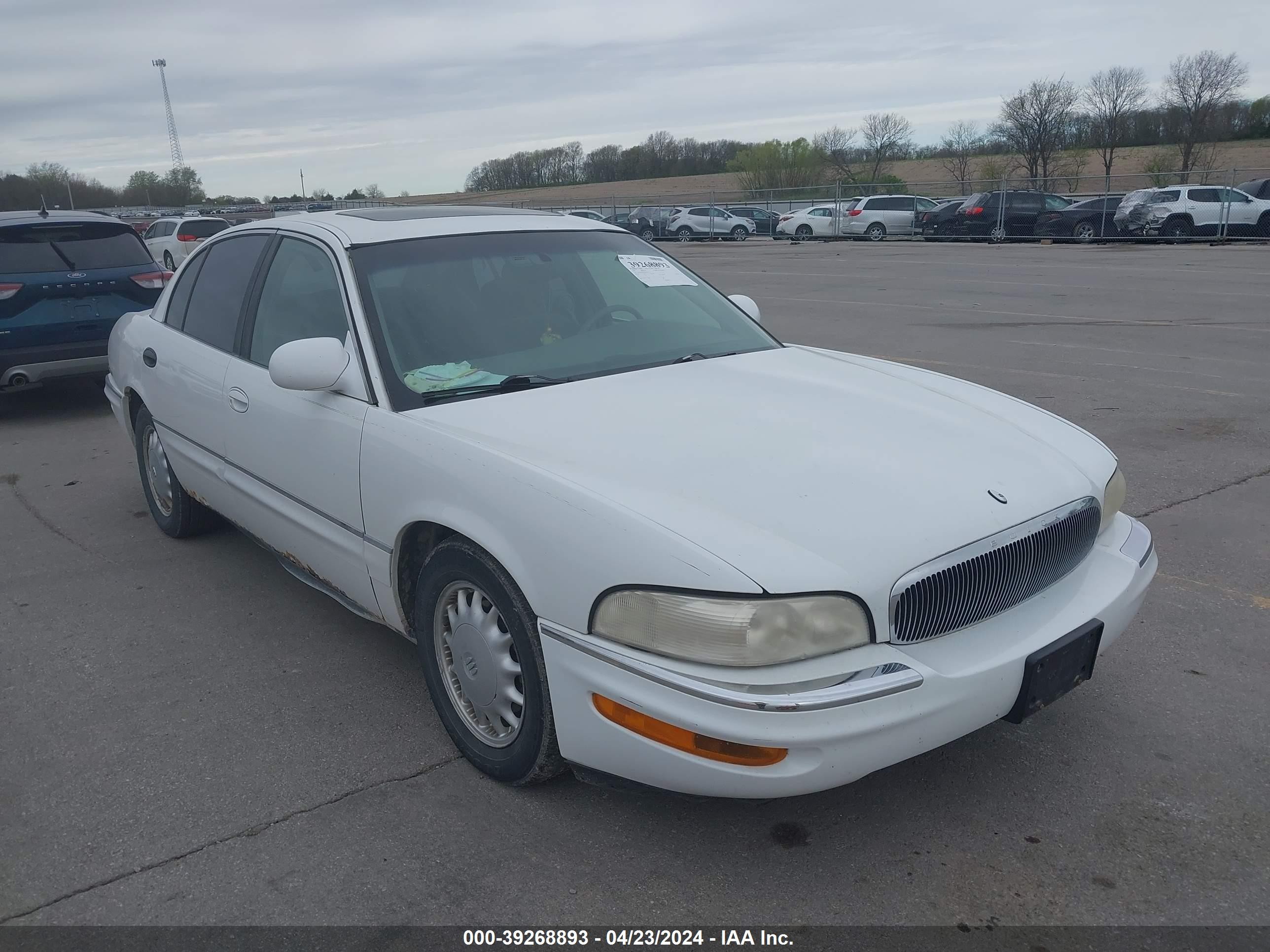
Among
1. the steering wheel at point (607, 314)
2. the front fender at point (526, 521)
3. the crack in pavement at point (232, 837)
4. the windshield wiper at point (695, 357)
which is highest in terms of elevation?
the steering wheel at point (607, 314)

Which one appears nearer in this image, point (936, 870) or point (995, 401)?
point (936, 870)

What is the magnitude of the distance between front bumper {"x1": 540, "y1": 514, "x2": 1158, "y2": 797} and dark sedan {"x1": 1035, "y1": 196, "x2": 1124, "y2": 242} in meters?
28.1

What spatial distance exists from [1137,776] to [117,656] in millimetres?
3600

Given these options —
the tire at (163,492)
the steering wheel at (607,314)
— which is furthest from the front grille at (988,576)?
the tire at (163,492)

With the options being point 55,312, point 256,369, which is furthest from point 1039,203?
point 256,369

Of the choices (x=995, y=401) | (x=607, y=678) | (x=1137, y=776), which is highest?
(x=995, y=401)

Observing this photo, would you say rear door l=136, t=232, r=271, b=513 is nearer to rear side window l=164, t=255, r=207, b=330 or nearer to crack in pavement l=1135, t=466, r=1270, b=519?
rear side window l=164, t=255, r=207, b=330

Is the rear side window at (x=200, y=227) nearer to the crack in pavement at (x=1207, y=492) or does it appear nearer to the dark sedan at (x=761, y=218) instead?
the crack in pavement at (x=1207, y=492)

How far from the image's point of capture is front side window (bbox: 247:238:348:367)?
3.64 metres

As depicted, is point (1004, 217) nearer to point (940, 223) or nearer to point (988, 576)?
point (940, 223)

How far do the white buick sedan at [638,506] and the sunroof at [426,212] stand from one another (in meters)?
0.06

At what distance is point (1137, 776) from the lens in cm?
293

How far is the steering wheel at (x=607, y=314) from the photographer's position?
12.3ft

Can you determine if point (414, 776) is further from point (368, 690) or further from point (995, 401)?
point (995, 401)
